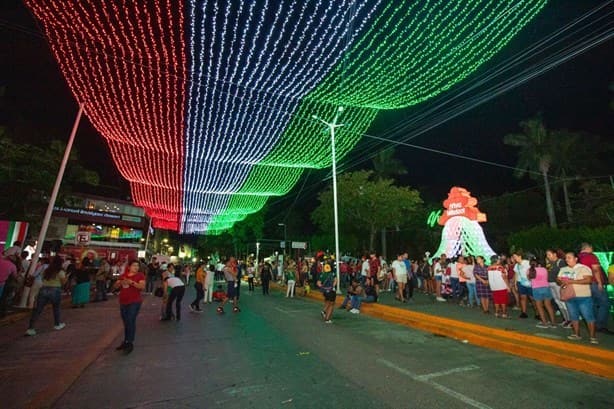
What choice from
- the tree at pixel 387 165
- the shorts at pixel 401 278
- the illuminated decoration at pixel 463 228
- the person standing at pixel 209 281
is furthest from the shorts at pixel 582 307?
the tree at pixel 387 165

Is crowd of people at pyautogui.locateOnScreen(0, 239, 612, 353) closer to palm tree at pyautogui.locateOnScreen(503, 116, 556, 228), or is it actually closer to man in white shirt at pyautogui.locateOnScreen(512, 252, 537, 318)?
man in white shirt at pyautogui.locateOnScreen(512, 252, 537, 318)

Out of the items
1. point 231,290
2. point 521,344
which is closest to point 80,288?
point 231,290

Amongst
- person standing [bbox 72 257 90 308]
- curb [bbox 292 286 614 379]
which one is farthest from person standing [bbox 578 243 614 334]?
person standing [bbox 72 257 90 308]

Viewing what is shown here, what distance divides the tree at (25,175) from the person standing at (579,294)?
17867 millimetres

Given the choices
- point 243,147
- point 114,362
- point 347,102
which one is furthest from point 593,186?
point 114,362

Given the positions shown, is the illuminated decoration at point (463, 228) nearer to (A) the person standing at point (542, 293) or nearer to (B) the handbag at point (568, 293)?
(A) the person standing at point (542, 293)

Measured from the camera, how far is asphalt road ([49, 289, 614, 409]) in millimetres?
4082

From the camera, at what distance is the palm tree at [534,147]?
35.4m

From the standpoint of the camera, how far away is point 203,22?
862 centimetres

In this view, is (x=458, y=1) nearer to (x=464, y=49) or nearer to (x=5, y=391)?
(x=464, y=49)

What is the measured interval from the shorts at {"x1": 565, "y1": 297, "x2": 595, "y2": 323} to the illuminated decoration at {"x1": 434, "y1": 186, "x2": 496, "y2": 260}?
14.4 m

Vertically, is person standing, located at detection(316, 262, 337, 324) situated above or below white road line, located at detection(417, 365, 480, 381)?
above

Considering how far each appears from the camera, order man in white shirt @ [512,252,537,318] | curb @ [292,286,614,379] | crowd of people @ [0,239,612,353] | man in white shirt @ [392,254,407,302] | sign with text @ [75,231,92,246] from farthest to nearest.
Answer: sign with text @ [75,231,92,246] < man in white shirt @ [392,254,407,302] < man in white shirt @ [512,252,537,318] < crowd of people @ [0,239,612,353] < curb @ [292,286,614,379]

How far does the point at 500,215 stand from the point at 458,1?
36561mm
